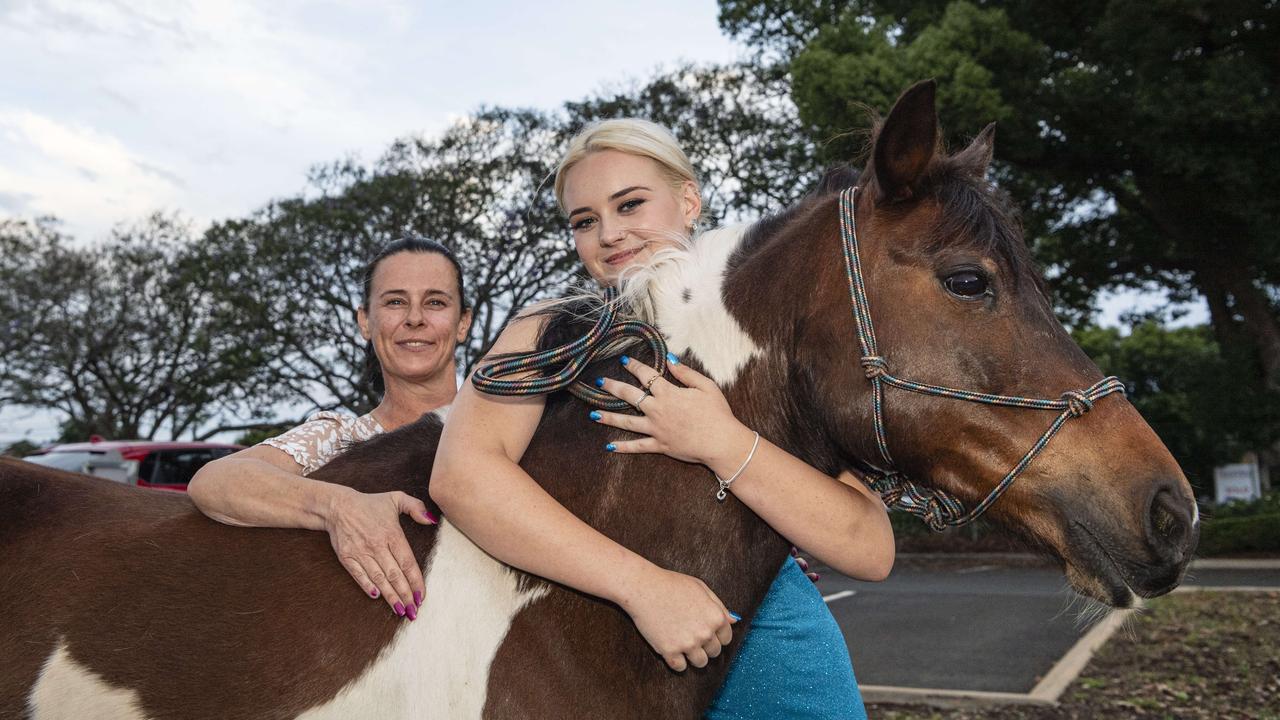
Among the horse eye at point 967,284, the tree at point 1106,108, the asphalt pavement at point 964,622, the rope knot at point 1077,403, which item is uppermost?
the tree at point 1106,108

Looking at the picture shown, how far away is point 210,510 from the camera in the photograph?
6.97 feet

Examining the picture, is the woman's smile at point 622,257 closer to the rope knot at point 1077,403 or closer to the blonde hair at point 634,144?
the blonde hair at point 634,144

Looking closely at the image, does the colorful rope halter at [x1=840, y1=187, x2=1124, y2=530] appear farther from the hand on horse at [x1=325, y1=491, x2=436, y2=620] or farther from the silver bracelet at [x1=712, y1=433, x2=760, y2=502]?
the hand on horse at [x1=325, y1=491, x2=436, y2=620]

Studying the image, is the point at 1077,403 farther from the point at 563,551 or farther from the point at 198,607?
the point at 198,607

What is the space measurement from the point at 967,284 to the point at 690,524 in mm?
756

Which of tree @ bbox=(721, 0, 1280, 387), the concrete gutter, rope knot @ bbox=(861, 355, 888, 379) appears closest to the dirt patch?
the concrete gutter

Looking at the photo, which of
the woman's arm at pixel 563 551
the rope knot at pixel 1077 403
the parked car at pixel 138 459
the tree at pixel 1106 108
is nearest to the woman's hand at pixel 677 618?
the woman's arm at pixel 563 551

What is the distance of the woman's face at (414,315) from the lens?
2.98 meters

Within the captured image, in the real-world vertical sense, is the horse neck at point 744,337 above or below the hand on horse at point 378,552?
above

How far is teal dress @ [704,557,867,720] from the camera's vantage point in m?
2.46

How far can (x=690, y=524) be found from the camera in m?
1.89

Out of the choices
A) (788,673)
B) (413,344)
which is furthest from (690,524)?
(413,344)

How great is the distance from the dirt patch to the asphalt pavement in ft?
1.77

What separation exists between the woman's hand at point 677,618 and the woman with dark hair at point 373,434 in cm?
48
